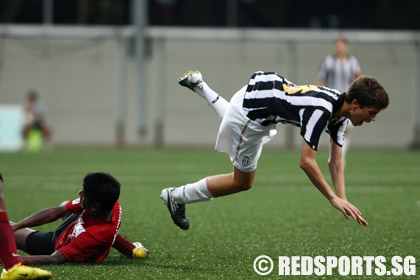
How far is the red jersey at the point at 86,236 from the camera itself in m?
4.54

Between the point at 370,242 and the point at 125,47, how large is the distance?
19.0 m

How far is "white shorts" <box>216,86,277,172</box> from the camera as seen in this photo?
5062 millimetres

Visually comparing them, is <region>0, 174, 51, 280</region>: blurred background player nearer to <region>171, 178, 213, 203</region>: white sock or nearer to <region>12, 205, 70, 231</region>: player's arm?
<region>12, 205, 70, 231</region>: player's arm

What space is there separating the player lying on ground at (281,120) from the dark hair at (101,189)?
1.00 meters

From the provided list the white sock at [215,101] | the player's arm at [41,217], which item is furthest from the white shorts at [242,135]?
the player's arm at [41,217]

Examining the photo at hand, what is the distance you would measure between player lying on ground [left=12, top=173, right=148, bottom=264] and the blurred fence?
18.4m

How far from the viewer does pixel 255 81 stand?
5.03 metres

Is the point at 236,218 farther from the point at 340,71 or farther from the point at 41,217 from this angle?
the point at 340,71

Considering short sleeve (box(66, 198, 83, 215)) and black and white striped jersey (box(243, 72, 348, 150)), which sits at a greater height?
black and white striped jersey (box(243, 72, 348, 150))

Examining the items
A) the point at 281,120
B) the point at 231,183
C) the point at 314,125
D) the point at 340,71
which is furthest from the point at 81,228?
the point at 340,71

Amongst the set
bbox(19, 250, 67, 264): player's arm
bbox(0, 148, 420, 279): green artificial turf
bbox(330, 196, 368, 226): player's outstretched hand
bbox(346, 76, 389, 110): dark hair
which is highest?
bbox(346, 76, 389, 110): dark hair

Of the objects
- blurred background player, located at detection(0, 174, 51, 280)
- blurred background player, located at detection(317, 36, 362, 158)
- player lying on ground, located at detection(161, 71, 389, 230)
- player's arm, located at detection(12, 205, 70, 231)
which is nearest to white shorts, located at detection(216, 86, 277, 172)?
player lying on ground, located at detection(161, 71, 389, 230)

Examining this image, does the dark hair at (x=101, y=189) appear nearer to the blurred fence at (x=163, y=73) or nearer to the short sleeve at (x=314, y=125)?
the short sleeve at (x=314, y=125)

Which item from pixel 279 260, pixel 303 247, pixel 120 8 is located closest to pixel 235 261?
pixel 279 260
